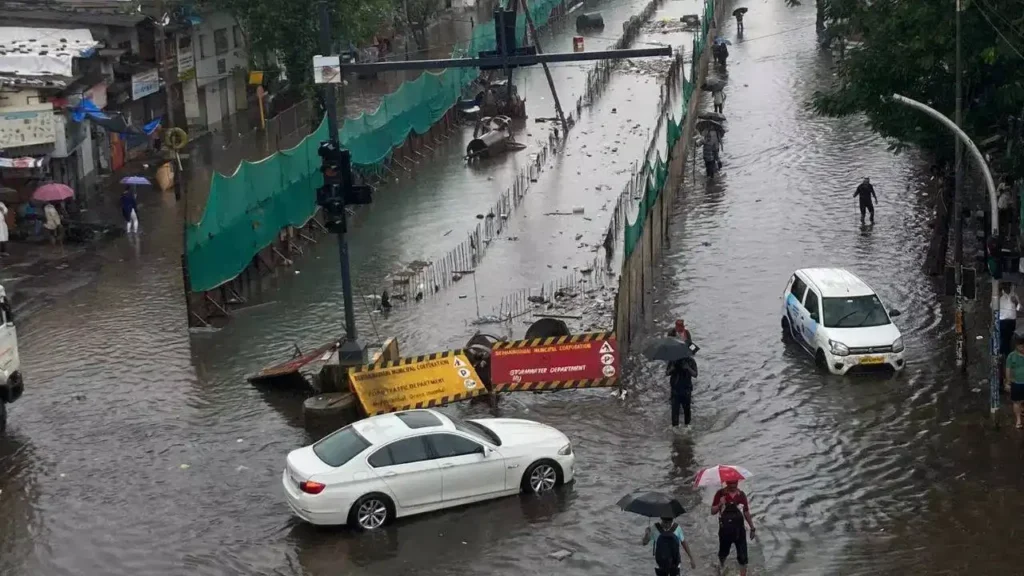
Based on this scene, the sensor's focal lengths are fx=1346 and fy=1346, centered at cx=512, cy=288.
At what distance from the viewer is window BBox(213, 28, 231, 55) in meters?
52.9

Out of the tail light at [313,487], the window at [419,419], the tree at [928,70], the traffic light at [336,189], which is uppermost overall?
the tree at [928,70]

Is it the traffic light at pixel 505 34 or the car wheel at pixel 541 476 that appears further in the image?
the traffic light at pixel 505 34

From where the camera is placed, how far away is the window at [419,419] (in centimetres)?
1825

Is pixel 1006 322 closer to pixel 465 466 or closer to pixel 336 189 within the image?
pixel 465 466

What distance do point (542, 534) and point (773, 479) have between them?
3.68m

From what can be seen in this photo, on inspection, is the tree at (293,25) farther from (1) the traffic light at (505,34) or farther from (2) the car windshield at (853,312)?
(2) the car windshield at (853,312)

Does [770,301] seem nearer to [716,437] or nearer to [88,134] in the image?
[716,437]

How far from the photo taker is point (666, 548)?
14.4 meters

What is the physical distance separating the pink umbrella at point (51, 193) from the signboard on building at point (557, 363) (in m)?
16.9

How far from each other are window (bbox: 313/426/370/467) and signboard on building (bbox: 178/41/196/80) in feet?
111

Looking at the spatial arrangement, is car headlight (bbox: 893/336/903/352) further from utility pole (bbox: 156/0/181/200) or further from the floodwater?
utility pole (bbox: 156/0/181/200)

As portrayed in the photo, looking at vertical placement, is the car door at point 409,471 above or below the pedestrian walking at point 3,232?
below

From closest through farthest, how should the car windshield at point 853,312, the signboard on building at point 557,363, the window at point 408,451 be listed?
the window at point 408,451 → the signboard on building at point 557,363 → the car windshield at point 853,312

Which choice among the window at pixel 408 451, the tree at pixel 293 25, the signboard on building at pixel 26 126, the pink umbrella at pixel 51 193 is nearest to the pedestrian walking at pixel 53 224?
the pink umbrella at pixel 51 193
